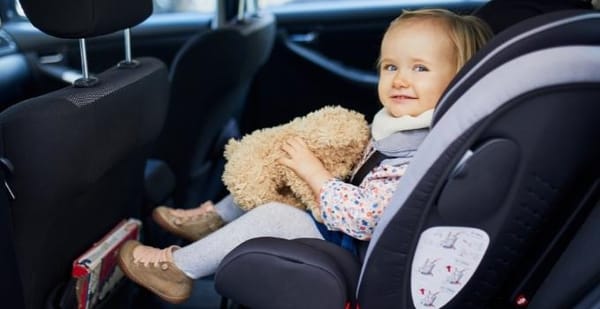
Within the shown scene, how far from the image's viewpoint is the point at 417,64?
1434mm

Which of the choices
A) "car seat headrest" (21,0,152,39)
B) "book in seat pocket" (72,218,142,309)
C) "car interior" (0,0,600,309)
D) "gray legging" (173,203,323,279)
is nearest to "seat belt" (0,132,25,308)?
"car interior" (0,0,600,309)

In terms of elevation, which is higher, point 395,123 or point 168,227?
point 395,123

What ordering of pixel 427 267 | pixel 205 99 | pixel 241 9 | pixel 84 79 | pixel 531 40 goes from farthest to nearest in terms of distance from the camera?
1. pixel 241 9
2. pixel 205 99
3. pixel 84 79
4. pixel 427 267
5. pixel 531 40

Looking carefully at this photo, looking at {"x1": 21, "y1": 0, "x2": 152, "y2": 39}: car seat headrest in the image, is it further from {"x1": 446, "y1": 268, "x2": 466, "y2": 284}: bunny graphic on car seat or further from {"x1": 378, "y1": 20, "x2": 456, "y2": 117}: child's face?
{"x1": 446, "y1": 268, "x2": 466, "y2": 284}: bunny graphic on car seat

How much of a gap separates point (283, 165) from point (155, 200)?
605 mm

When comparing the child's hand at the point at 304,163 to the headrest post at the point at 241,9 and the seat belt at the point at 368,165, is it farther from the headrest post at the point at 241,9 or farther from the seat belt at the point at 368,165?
the headrest post at the point at 241,9

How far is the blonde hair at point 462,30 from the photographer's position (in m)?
1.42

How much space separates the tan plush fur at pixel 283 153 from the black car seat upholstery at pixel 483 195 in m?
0.22

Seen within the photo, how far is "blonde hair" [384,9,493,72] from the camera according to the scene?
1415mm

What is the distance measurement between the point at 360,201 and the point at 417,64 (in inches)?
12.0

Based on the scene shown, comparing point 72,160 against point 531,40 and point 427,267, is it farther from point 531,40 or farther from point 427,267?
point 531,40

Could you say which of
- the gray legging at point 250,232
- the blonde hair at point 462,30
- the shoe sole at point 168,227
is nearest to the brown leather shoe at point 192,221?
the shoe sole at point 168,227

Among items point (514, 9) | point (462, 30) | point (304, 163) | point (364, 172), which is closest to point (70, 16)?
point (304, 163)

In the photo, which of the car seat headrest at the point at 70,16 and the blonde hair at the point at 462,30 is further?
the blonde hair at the point at 462,30
